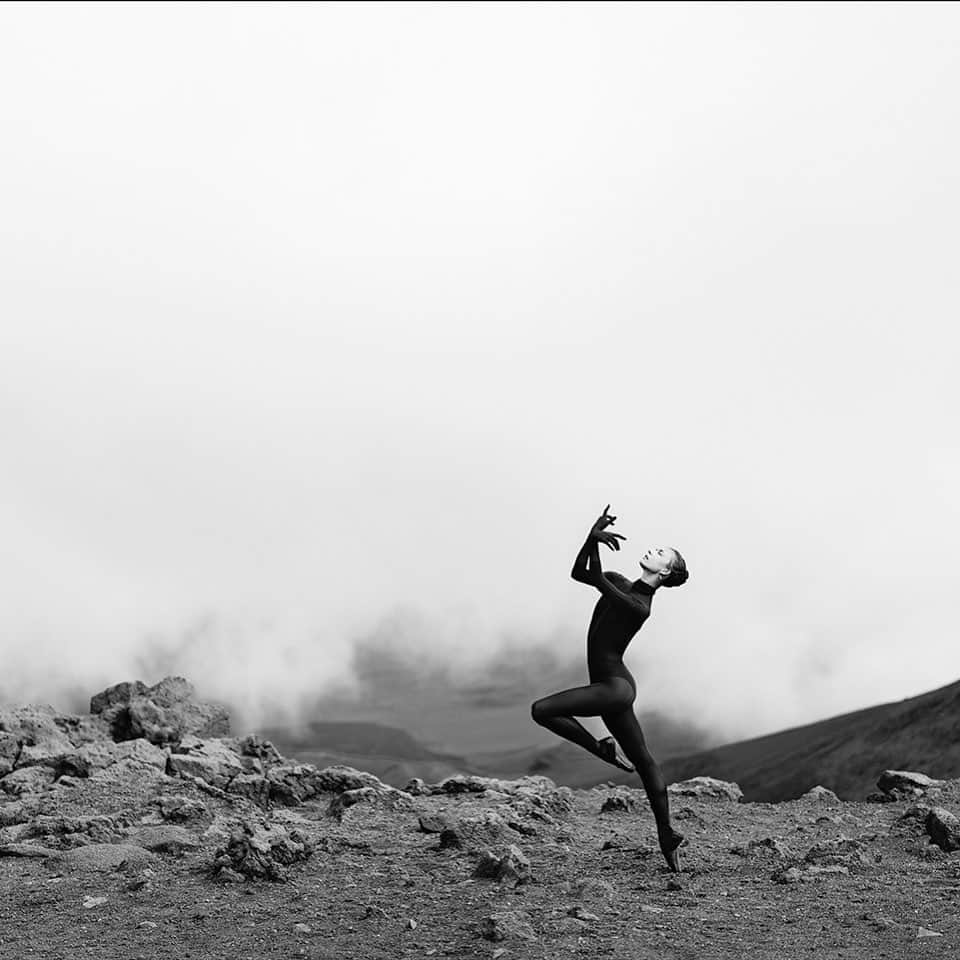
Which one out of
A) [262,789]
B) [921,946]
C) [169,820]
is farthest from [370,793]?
[921,946]

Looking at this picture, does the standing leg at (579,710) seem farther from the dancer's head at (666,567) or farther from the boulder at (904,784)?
Result: the boulder at (904,784)

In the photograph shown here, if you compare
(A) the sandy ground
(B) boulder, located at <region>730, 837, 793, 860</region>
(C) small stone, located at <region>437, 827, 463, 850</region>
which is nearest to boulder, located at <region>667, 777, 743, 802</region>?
(A) the sandy ground

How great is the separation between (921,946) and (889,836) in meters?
5.23

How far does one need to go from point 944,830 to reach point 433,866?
6.78 metres

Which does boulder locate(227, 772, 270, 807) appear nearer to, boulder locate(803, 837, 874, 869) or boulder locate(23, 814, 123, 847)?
boulder locate(23, 814, 123, 847)

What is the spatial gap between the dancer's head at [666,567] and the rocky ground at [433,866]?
3482 millimetres

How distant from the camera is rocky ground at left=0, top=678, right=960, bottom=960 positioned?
1152 cm

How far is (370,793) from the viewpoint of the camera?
19062mm

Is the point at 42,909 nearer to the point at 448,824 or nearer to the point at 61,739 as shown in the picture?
the point at 448,824

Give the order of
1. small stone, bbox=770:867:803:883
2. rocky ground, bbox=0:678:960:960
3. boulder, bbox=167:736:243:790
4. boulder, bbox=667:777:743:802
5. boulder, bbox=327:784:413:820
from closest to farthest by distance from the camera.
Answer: rocky ground, bbox=0:678:960:960, small stone, bbox=770:867:803:883, boulder, bbox=327:784:413:820, boulder, bbox=167:736:243:790, boulder, bbox=667:777:743:802

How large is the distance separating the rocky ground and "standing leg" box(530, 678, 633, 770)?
5.31 ft

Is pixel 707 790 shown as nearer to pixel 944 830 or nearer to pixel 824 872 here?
pixel 944 830

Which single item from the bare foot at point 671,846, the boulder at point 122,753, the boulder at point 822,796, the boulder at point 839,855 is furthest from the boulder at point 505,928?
the boulder at point 822,796

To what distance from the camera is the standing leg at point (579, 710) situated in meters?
12.8
